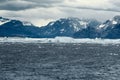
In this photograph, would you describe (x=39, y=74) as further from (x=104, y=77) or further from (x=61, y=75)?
(x=104, y=77)

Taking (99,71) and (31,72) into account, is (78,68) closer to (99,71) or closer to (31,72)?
(99,71)

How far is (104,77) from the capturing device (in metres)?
75.4

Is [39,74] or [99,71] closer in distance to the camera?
[39,74]

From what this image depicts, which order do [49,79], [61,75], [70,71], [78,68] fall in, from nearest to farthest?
[49,79] → [61,75] → [70,71] → [78,68]

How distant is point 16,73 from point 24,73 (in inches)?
63.4

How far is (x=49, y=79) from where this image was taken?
236 ft

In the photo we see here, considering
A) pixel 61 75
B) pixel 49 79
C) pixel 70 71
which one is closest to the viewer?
pixel 49 79

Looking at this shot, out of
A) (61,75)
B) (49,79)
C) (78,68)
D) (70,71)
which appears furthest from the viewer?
(78,68)

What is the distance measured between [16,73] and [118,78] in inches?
804

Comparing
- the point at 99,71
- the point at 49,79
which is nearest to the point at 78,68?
the point at 99,71

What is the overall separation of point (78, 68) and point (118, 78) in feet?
62.8

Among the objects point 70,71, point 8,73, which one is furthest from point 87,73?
point 8,73

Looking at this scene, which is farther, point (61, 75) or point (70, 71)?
point (70, 71)

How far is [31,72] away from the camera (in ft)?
269
